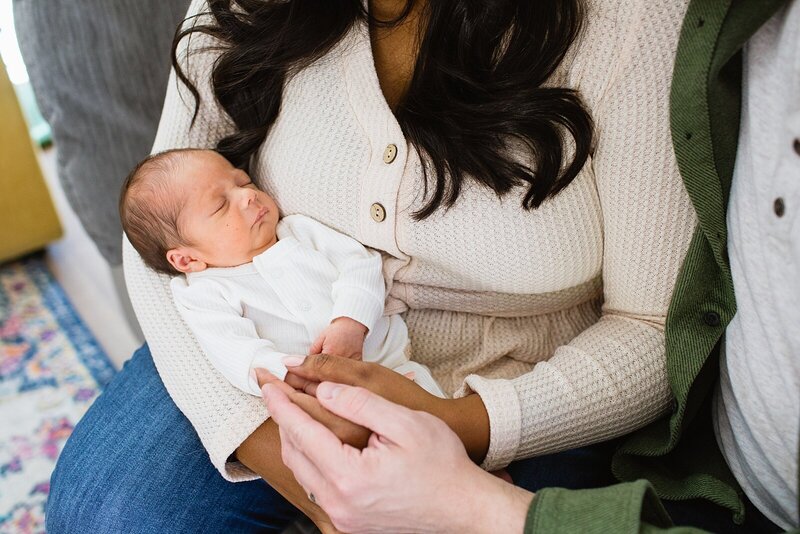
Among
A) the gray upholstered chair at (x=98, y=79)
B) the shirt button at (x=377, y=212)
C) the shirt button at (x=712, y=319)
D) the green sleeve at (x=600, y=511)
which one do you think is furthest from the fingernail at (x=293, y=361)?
the gray upholstered chair at (x=98, y=79)

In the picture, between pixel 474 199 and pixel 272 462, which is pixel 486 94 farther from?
pixel 272 462

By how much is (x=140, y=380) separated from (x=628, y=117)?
80 cm

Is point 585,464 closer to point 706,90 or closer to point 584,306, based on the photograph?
point 584,306

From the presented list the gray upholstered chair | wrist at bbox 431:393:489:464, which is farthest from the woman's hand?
the gray upholstered chair

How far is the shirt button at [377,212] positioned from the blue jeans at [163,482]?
0.38 metres

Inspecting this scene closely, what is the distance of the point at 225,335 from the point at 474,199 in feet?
1.24

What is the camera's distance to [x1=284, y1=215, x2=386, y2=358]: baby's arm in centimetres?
101

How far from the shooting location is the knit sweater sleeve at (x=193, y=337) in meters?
0.97

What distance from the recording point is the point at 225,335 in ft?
3.31

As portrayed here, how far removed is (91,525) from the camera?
3.34 ft

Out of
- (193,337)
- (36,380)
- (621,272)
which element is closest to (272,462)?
(193,337)

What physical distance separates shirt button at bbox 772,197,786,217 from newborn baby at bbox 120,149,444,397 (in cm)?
50

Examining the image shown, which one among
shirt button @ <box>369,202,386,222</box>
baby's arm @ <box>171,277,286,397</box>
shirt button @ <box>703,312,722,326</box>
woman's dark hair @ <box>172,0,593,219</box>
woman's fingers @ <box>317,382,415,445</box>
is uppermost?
woman's dark hair @ <box>172,0,593,219</box>

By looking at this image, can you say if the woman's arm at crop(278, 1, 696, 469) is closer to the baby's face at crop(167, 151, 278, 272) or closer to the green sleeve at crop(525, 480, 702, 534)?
the green sleeve at crop(525, 480, 702, 534)
